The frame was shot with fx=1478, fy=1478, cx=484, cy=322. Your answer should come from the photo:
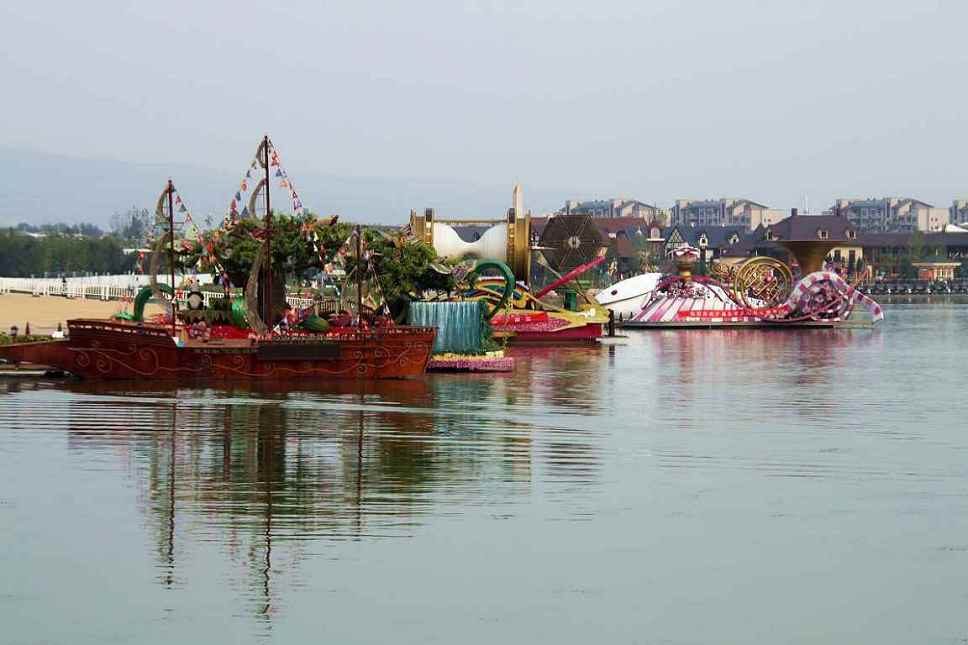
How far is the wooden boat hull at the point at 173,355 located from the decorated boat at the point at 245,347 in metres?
0.03

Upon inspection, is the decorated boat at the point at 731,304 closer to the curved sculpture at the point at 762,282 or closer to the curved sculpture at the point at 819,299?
the curved sculpture at the point at 819,299

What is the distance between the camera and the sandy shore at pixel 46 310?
6900 centimetres

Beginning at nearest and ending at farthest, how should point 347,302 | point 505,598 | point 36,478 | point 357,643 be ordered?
point 357,643 < point 505,598 < point 36,478 < point 347,302

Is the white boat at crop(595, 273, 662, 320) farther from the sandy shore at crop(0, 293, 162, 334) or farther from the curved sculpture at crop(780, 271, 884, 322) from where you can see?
the sandy shore at crop(0, 293, 162, 334)

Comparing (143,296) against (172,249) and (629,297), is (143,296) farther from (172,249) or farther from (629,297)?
(629,297)

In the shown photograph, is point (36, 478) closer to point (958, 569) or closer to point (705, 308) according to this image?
point (958, 569)

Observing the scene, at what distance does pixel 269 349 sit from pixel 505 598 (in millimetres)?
28301

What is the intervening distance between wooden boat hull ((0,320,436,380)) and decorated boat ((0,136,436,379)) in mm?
32

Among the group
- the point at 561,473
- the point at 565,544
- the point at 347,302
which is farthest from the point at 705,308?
the point at 565,544

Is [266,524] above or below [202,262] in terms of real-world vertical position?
below

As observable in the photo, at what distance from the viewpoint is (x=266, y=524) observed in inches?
947

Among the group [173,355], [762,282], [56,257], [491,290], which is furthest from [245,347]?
[56,257]

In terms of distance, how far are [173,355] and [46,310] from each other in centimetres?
3533

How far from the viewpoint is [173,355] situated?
4728cm
